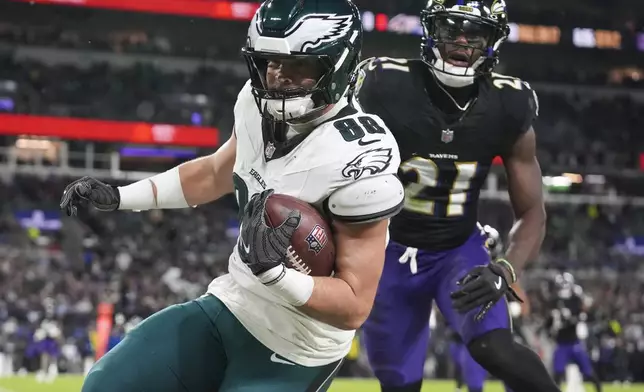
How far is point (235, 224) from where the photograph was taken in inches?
676

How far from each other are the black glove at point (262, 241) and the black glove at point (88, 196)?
0.78m

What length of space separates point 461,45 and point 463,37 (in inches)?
1.7

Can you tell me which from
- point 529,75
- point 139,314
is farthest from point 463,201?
point 529,75

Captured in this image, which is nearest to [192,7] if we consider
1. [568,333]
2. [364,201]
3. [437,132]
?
[568,333]

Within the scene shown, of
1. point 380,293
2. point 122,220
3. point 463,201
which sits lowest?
point 122,220

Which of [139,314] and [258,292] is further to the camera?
[139,314]

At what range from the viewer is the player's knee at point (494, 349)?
329cm

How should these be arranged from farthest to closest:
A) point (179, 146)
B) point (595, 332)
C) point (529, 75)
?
point (529, 75)
point (179, 146)
point (595, 332)

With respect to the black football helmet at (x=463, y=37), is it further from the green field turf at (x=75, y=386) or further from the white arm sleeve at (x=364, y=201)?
the green field turf at (x=75, y=386)

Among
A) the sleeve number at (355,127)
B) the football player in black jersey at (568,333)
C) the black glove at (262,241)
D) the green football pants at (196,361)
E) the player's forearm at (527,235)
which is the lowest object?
the football player in black jersey at (568,333)

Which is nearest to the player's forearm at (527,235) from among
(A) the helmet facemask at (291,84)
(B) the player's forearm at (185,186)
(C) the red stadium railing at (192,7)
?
(B) the player's forearm at (185,186)

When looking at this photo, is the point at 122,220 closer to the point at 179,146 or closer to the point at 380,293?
the point at 179,146

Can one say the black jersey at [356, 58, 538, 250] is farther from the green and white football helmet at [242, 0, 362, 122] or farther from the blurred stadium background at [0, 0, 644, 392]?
the blurred stadium background at [0, 0, 644, 392]

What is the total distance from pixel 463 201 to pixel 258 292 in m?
1.45
